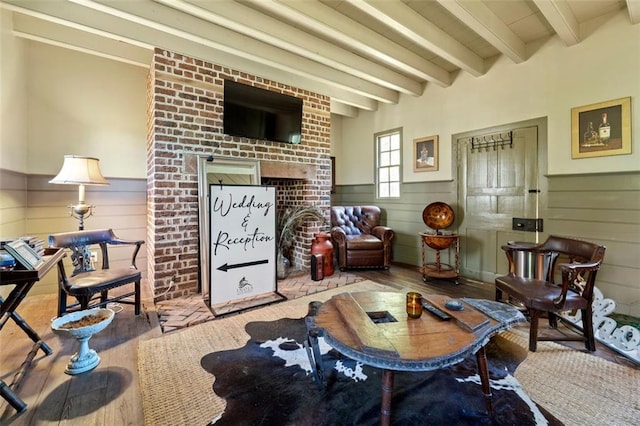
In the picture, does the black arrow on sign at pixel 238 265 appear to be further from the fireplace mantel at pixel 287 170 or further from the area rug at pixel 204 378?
the fireplace mantel at pixel 287 170

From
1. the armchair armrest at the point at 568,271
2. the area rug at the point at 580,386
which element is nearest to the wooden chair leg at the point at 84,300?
the area rug at the point at 580,386

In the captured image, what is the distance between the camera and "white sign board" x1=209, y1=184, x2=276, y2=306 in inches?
106

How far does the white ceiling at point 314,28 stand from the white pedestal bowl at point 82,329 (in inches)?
97.3

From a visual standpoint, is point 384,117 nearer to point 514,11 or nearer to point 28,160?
point 514,11

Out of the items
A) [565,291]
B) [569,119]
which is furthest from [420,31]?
[565,291]

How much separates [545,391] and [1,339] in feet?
12.8

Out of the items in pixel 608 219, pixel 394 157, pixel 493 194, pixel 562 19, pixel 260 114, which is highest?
pixel 562 19

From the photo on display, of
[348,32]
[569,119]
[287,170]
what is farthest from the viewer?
[287,170]

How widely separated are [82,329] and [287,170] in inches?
108

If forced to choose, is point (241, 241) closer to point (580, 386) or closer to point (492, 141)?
point (580, 386)

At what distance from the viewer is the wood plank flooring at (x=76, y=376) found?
1.44m

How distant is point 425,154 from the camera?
4.40 m

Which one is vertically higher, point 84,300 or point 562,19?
point 562,19

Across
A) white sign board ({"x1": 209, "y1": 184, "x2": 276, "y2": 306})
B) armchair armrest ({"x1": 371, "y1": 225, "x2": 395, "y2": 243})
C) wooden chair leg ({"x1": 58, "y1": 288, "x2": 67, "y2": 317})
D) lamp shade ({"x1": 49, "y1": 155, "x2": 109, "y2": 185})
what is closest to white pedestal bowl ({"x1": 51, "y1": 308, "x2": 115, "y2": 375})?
wooden chair leg ({"x1": 58, "y1": 288, "x2": 67, "y2": 317})
